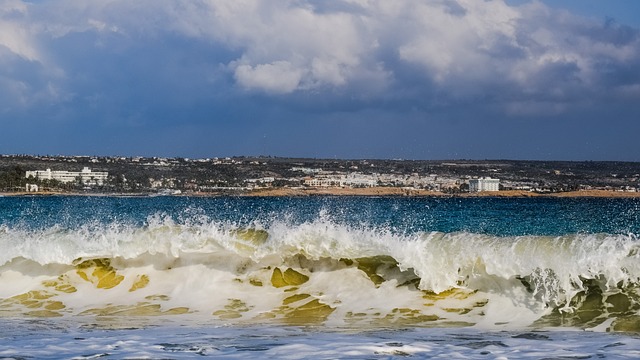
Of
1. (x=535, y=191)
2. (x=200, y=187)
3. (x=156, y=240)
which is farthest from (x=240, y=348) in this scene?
(x=200, y=187)

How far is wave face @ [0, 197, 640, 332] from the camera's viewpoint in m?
10.7

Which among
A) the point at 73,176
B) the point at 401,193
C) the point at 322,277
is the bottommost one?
the point at 401,193

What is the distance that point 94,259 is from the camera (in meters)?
14.8

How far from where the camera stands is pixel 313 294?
12.4m

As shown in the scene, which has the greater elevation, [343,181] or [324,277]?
[324,277]

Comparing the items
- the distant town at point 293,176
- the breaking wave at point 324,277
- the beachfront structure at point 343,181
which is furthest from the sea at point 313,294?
the beachfront structure at point 343,181

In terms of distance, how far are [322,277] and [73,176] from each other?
220 feet

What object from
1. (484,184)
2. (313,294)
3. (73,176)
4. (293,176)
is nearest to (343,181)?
(293,176)

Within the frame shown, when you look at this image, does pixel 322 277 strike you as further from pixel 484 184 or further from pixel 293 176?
pixel 293 176

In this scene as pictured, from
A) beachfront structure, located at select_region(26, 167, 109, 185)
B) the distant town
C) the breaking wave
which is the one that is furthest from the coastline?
the breaking wave

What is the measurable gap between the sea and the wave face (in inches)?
1.0

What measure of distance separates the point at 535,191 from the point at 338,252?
157ft

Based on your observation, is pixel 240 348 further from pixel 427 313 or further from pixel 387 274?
pixel 387 274

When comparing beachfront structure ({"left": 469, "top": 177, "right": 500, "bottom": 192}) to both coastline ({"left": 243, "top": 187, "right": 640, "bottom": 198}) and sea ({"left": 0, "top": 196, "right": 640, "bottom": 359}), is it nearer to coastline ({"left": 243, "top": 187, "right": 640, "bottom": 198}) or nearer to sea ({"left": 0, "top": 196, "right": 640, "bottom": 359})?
coastline ({"left": 243, "top": 187, "right": 640, "bottom": 198})
